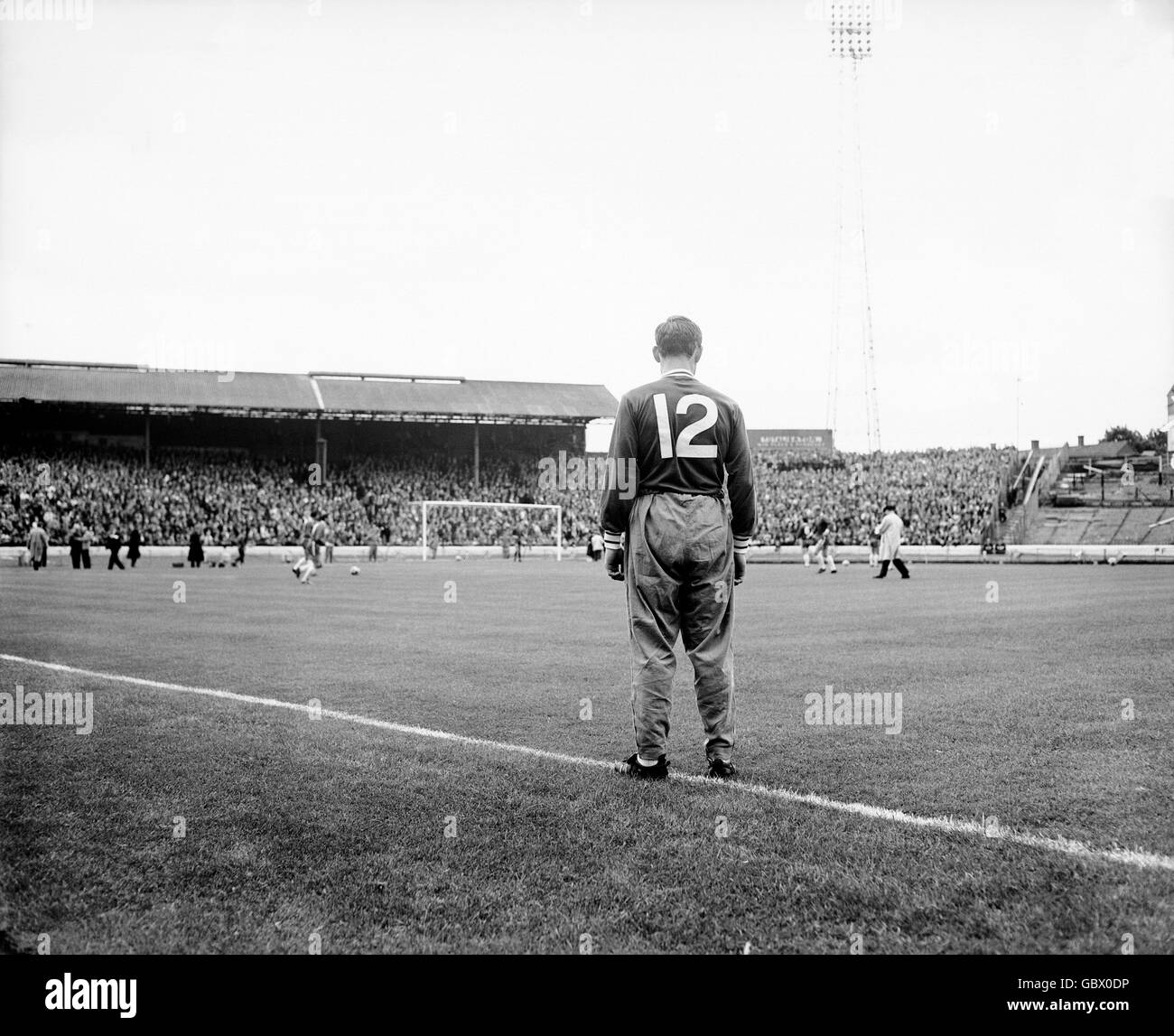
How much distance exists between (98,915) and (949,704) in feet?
18.3

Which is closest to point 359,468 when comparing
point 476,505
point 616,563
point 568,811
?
point 476,505

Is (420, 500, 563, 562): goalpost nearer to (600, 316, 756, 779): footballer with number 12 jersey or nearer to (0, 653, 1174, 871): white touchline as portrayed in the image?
(0, 653, 1174, 871): white touchline

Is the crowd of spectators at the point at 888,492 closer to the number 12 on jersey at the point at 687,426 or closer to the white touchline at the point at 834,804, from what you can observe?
the white touchline at the point at 834,804

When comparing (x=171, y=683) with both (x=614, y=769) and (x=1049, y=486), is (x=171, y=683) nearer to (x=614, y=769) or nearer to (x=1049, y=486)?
(x=614, y=769)

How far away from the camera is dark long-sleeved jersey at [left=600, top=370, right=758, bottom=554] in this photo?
208 inches

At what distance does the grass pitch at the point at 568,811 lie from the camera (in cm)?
317

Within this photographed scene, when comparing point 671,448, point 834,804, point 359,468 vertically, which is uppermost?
point 359,468

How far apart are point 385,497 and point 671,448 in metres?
55.1

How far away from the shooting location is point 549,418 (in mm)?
65000

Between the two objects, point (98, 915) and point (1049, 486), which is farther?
point (1049, 486)

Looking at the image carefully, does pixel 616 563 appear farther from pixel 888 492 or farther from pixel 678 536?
pixel 888 492

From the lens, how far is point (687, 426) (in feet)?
17.4
